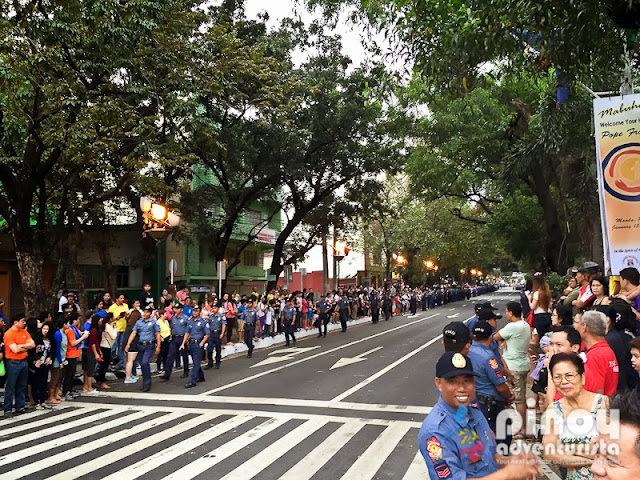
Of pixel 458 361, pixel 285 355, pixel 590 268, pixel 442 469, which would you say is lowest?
pixel 285 355

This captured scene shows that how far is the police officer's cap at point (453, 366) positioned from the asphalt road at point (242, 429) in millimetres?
3379

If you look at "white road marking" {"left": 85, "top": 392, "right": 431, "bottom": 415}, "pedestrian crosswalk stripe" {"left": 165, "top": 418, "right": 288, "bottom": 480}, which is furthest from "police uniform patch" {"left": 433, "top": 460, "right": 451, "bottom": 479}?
"white road marking" {"left": 85, "top": 392, "right": 431, "bottom": 415}

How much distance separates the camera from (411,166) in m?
27.4

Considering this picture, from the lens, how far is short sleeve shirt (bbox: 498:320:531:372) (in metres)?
7.09

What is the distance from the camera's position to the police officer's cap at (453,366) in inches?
122

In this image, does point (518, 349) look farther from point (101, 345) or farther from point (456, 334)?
point (101, 345)

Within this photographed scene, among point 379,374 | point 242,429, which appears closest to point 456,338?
point 242,429

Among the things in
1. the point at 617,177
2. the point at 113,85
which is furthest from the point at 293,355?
the point at 617,177

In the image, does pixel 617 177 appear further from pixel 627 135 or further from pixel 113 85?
pixel 113 85

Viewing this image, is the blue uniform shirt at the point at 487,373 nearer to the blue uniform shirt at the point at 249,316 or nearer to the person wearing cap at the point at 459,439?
the person wearing cap at the point at 459,439

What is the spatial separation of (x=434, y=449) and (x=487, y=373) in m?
2.44

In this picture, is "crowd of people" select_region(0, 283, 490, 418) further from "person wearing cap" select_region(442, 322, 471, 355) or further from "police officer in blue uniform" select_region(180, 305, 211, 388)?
"person wearing cap" select_region(442, 322, 471, 355)

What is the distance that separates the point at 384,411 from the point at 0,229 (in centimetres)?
1707

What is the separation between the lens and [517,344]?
23.5 ft
